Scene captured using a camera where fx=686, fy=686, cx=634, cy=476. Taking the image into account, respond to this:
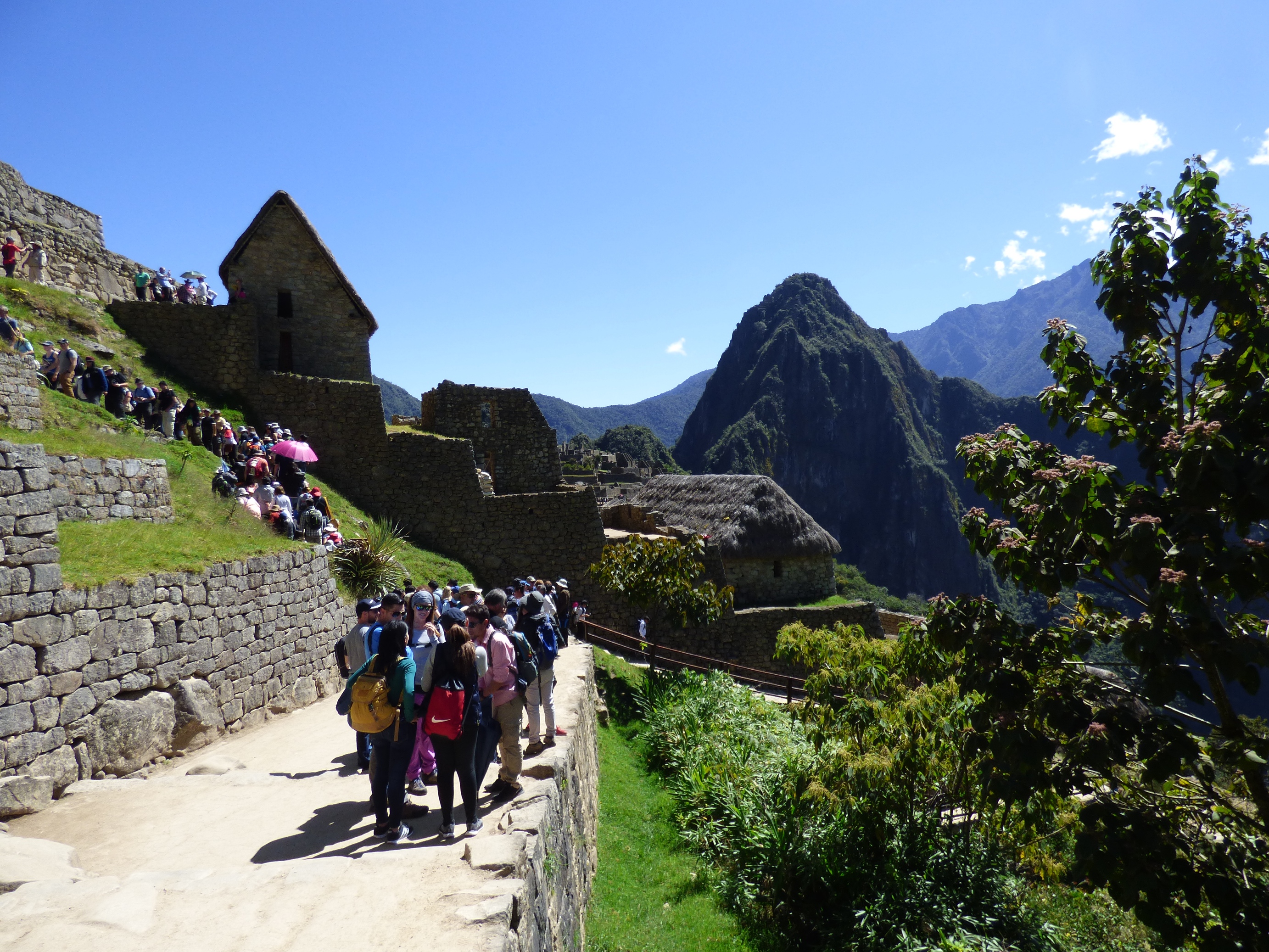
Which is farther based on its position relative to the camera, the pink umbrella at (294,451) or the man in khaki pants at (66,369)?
the pink umbrella at (294,451)

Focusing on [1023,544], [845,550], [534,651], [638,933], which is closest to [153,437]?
[534,651]

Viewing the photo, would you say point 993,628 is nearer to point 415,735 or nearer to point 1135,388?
point 1135,388

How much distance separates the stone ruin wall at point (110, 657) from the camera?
4.59 m

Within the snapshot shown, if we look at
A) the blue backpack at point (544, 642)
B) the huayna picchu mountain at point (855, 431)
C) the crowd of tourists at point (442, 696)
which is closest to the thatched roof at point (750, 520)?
the blue backpack at point (544, 642)

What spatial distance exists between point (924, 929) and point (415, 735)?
195 inches

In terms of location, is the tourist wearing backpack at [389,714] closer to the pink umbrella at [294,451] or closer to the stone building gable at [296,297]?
the pink umbrella at [294,451]

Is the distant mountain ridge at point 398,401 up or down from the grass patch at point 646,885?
up

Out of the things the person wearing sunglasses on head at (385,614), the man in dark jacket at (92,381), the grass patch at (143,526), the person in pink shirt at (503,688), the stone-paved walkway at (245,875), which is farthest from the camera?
the man in dark jacket at (92,381)

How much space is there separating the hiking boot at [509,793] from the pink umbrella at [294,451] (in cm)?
833

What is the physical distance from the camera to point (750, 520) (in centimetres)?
2220

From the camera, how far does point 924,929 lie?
6.12m

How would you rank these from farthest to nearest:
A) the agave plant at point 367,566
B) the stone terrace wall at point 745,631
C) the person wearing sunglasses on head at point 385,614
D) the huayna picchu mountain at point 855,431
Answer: the huayna picchu mountain at point 855,431
the stone terrace wall at point 745,631
the agave plant at point 367,566
the person wearing sunglasses on head at point 385,614

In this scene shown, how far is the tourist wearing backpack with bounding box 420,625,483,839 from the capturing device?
432 cm

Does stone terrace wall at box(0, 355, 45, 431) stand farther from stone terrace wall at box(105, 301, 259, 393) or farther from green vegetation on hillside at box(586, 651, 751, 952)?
green vegetation on hillside at box(586, 651, 751, 952)
